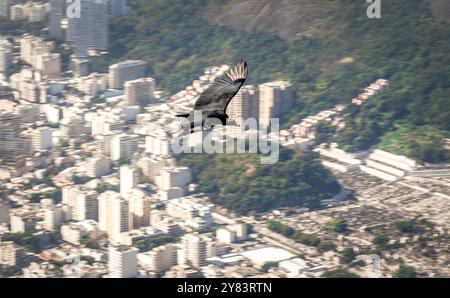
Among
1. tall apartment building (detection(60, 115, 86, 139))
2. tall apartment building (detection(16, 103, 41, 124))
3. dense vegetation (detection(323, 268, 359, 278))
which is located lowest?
dense vegetation (detection(323, 268, 359, 278))

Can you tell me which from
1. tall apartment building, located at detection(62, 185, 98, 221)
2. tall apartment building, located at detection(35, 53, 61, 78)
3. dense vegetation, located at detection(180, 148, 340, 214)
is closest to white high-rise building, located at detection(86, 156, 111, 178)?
tall apartment building, located at detection(62, 185, 98, 221)

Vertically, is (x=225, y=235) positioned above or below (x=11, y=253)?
above

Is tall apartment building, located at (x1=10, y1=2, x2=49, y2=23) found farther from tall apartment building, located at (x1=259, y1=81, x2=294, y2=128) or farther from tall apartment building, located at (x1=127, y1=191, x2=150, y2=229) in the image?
tall apartment building, located at (x1=127, y1=191, x2=150, y2=229)

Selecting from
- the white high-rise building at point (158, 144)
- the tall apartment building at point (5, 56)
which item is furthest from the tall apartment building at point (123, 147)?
the tall apartment building at point (5, 56)

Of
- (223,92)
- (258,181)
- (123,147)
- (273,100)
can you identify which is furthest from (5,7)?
(223,92)

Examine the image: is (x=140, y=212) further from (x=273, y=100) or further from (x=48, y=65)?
(x=48, y=65)

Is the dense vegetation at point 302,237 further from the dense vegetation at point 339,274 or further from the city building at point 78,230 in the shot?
the city building at point 78,230
